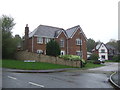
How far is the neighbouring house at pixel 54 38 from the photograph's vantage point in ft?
119

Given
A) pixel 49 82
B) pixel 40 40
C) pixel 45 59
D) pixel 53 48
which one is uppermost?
pixel 40 40

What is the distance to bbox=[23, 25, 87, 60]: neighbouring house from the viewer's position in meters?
36.2

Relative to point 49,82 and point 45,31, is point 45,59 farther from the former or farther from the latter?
point 49,82

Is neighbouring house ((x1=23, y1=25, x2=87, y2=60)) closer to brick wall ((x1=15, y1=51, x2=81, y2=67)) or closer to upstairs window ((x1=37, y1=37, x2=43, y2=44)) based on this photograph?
upstairs window ((x1=37, y1=37, x2=43, y2=44))

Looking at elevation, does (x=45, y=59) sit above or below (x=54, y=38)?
below

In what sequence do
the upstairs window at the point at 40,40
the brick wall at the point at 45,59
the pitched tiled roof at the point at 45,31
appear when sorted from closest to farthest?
the brick wall at the point at 45,59 < the upstairs window at the point at 40,40 < the pitched tiled roof at the point at 45,31

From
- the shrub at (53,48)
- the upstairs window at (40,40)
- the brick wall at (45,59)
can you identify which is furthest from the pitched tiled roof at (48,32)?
the shrub at (53,48)

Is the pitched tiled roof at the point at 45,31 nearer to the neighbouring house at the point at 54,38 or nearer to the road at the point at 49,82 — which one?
the neighbouring house at the point at 54,38

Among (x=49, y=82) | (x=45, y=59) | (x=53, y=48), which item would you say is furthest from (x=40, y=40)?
(x=49, y=82)

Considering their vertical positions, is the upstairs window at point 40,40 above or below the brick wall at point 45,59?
above

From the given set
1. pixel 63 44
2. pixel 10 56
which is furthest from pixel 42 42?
pixel 10 56

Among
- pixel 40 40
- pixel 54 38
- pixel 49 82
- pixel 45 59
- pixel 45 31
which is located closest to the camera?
pixel 49 82

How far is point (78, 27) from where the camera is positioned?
4188 centimetres

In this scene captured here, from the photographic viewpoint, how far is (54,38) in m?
38.4
